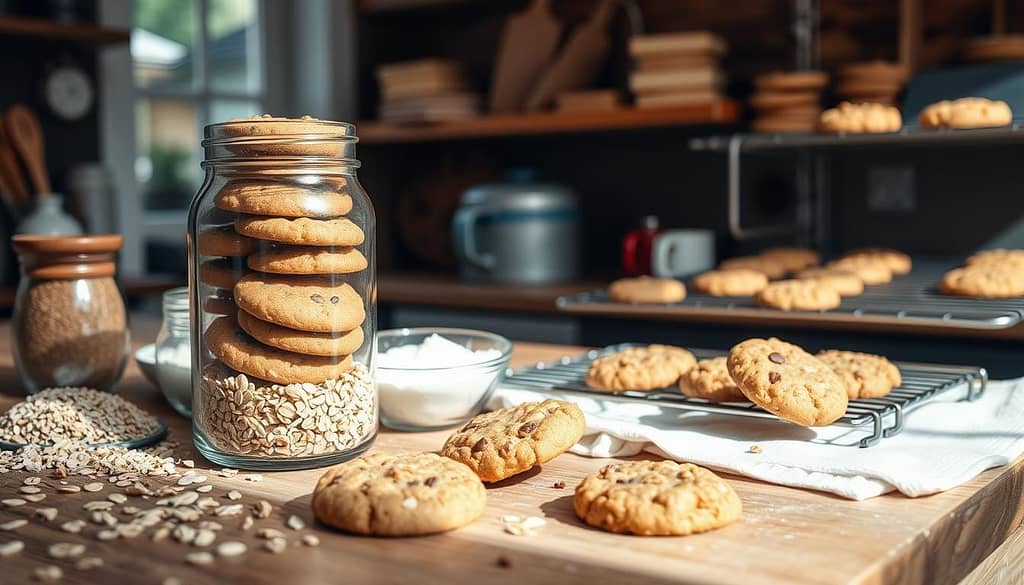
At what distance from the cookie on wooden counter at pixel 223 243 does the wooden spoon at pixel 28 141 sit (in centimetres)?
204

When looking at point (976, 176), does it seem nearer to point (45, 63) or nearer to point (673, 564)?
point (673, 564)

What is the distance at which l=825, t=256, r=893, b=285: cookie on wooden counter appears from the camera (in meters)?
2.08

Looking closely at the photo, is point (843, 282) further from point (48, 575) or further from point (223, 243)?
point (48, 575)

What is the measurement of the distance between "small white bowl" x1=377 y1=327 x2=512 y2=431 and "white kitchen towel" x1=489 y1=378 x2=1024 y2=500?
0.06 m

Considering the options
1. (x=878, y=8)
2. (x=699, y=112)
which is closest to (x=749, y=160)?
(x=699, y=112)

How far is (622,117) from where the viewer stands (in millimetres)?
2660

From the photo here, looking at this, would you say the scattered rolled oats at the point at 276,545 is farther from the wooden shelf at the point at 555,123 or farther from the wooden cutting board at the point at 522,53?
the wooden cutting board at the point at 522,53

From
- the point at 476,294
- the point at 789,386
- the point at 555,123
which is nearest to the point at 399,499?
the point at 789,386

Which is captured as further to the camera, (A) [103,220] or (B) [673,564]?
(A) [103,220]

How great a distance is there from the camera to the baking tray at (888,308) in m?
1.47

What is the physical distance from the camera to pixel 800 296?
5.81ft

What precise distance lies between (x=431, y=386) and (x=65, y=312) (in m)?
0.47

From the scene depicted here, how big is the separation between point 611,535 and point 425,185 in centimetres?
269

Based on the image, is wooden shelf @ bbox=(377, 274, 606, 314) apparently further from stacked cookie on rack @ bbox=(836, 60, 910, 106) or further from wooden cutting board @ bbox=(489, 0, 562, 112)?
stacked cookie on rack @ bbox=(836, 60, 910, 106)
